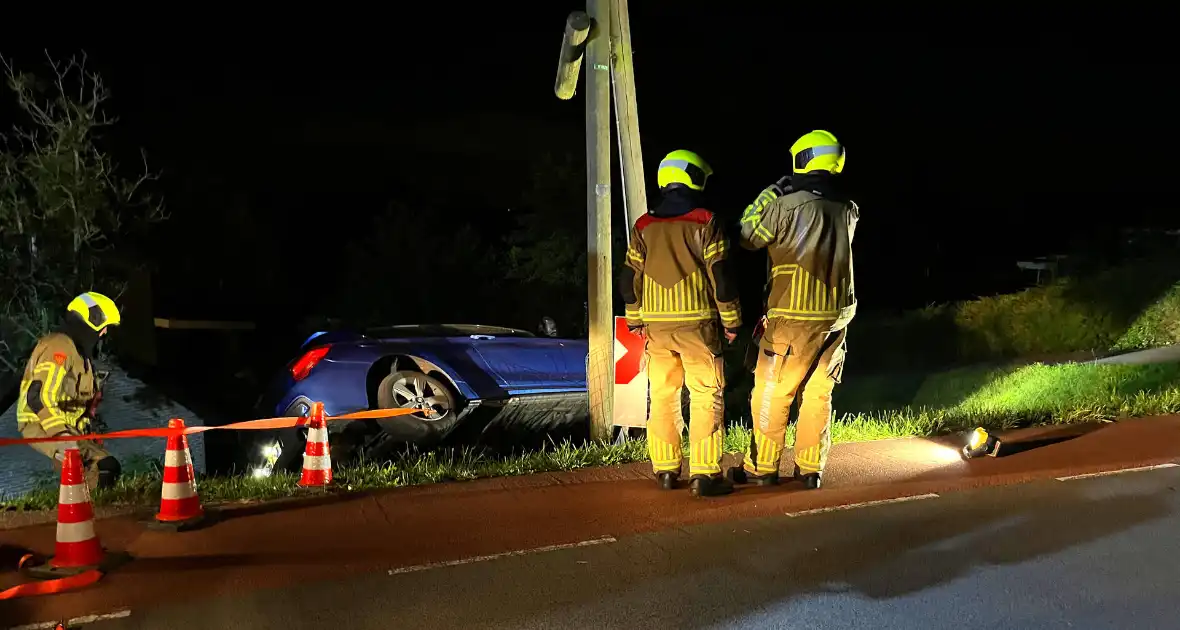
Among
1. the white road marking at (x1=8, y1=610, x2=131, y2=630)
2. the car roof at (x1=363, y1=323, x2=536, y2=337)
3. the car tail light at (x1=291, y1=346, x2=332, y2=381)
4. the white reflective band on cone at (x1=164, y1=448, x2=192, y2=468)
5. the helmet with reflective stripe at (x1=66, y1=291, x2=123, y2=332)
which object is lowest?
the white road marking at (x1=8, y1=610, x2=131, y2=630)

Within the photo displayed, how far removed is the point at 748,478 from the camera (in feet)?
19.2

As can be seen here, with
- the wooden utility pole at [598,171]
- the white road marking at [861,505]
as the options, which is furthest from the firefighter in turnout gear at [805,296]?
the wooden utility pole at [598,171]

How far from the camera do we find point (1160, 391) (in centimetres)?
854

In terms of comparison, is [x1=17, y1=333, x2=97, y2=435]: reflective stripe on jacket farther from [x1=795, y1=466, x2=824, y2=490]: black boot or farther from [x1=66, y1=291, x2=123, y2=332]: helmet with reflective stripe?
[x1=795, y1=466, x2=824, y2=490]: black boot

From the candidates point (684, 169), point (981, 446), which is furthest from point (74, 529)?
point (981, 446)

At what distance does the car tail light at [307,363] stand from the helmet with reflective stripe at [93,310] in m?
2.18

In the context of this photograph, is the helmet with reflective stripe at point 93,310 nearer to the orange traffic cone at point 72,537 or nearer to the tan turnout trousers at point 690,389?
the orange traffic cone at point 72,537

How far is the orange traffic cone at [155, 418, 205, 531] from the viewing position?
4.95 metres

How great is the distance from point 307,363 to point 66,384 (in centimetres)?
246

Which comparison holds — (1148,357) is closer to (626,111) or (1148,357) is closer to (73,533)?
(626,111)

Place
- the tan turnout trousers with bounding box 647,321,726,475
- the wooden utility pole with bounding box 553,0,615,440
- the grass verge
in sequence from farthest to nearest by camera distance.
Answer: the wooden utility pole with bounding box 553,0,615,440
the grass verge
the tan turnout trousers with bounding box 647,321,726,475

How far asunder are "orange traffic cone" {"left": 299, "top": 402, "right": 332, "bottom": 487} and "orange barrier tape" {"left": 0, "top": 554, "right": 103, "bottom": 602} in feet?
5.64

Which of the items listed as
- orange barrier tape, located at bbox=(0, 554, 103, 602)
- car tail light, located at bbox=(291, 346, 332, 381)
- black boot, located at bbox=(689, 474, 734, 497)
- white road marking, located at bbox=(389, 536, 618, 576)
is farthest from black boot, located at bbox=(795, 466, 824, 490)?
car tail light, located at bbox=(291, 346, 332, 381)

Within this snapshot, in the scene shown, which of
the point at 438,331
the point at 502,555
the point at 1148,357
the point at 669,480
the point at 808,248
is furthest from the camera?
the point at 1148,357
